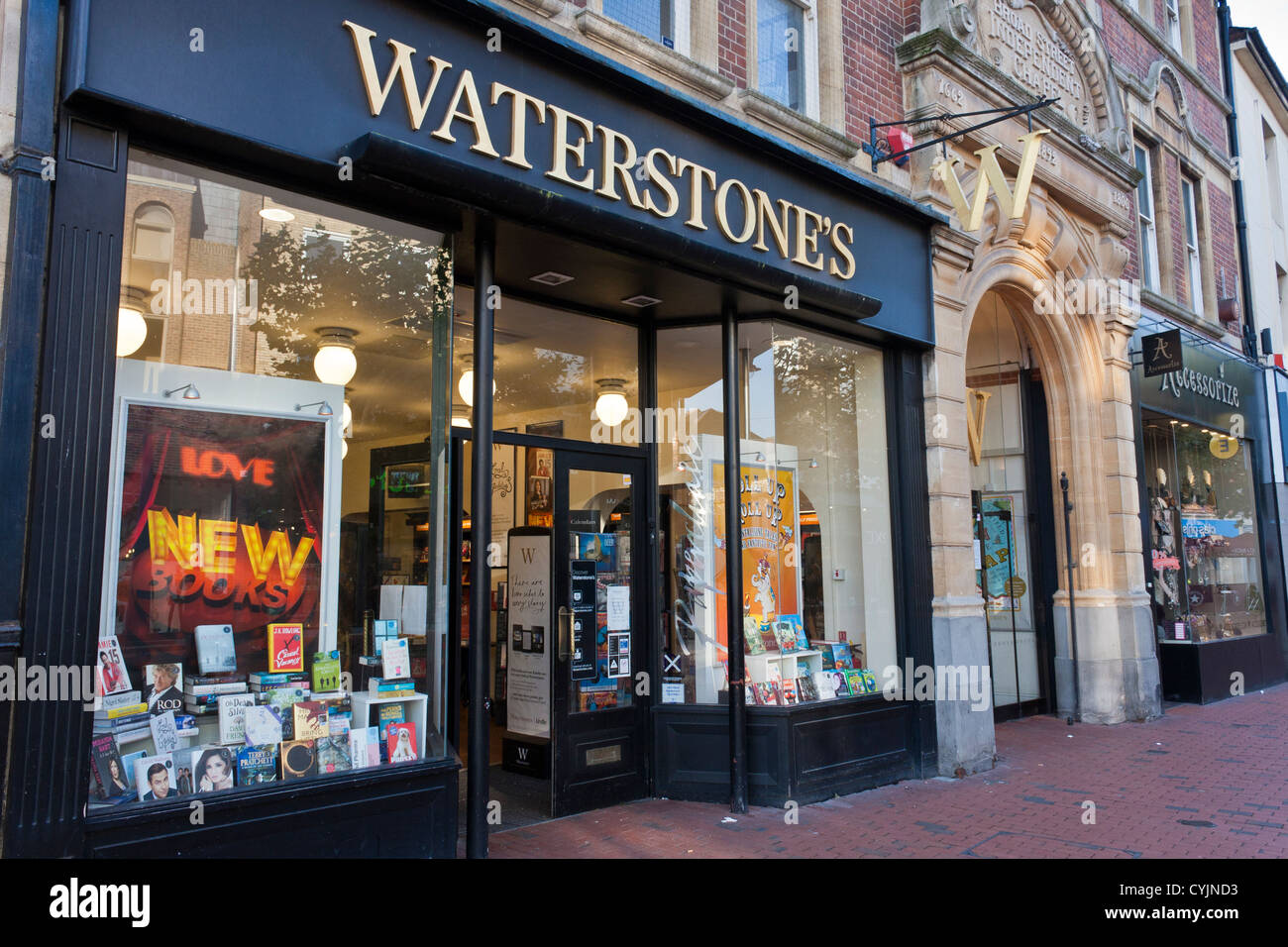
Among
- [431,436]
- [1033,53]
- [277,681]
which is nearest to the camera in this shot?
[277,681]

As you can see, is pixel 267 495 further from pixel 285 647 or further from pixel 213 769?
pixel 213 769

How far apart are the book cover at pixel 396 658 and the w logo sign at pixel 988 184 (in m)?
6.31

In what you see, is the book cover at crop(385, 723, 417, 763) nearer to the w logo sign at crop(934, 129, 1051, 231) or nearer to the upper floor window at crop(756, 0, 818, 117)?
the upper floor window at crop(756, 0, 818, 117)

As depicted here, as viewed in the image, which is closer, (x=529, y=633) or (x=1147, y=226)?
(x=529, y=633)

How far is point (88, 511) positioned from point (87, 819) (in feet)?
4.11

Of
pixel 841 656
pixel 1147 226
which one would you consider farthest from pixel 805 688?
pixel 1147 226

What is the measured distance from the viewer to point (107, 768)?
3.89 metres

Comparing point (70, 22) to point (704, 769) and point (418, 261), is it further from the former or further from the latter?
point (704, 769)

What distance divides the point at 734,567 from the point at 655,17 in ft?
13.8

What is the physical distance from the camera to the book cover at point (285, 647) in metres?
4.61

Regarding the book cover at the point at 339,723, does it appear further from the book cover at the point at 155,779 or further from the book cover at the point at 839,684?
the book cover at the point at 839,684

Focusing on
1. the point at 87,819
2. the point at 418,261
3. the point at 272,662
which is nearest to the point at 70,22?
the point at 418,261

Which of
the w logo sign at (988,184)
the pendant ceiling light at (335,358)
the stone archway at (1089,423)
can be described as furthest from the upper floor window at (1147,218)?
the pendant ceiling light at (335,358)

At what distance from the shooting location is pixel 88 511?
12.4ft
